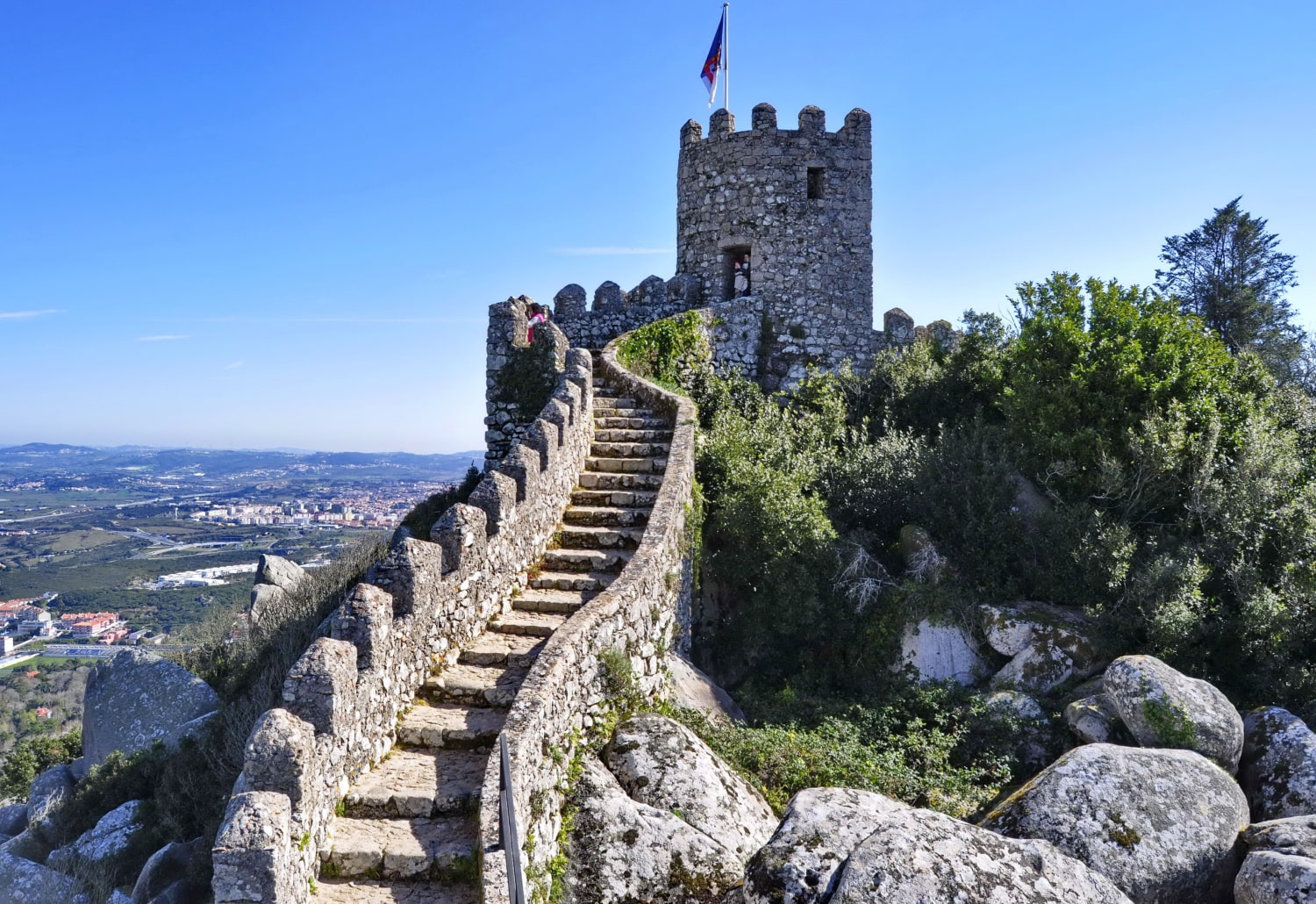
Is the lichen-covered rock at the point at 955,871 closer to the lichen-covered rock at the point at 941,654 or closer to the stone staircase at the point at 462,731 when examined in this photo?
the stone staircase at the point at 462,731

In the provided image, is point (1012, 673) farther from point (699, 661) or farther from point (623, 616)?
point (623, 616)

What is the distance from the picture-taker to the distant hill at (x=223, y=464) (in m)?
99.7

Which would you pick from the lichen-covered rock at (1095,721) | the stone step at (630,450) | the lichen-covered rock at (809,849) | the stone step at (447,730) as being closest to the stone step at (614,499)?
the stone step at (630,450)

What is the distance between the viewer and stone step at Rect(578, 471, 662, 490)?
1233 centimetres

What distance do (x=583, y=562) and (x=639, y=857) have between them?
445 centimetres

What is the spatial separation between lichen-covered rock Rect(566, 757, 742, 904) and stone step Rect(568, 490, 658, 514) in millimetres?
5308

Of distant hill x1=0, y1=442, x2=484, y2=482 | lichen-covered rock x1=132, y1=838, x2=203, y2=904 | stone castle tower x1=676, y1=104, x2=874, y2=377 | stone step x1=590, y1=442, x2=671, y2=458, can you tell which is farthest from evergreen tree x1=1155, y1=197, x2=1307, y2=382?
distant hill x1=0, y1=442, x2=484, y2=482

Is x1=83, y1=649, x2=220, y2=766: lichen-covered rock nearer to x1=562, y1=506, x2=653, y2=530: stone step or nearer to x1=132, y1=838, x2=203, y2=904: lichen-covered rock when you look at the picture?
x1=132, y1=838, x2=203, y2=904: lichen-covered rock

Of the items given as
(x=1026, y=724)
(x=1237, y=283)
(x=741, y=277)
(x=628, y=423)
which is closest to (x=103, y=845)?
(x=628, y=423)

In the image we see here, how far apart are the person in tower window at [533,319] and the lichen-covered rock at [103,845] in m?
10.4

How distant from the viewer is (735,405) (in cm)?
1747

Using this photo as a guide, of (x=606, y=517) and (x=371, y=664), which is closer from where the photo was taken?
(x=371, y=664)

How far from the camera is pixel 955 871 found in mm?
5422

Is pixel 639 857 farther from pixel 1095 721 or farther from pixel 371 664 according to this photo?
pixel 1095 721
